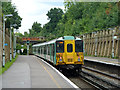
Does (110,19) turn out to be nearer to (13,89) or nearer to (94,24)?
(94,24)

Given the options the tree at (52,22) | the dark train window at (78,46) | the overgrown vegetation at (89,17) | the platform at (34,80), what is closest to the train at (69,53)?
the dark train window at (78,46)

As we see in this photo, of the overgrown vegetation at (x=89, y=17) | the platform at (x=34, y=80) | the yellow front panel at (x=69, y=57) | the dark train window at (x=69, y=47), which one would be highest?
the overgrown vegetation at (x=89, y=17)

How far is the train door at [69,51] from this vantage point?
21.0m

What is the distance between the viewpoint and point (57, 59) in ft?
69.5

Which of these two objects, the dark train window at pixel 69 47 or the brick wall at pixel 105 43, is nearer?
the dark train window at pixel 69 47

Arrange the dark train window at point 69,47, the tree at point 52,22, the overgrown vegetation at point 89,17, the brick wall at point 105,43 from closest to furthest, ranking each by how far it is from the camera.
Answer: the dark train window at point 69,47 → the brick wall at point 105,43 → the overgrown vegetation at point 89,17 → the tree at point 52,22

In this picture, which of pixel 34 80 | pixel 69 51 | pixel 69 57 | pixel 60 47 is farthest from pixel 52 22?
pixel 34 80

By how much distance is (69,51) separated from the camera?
832 inches

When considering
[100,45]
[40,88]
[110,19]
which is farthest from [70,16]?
[40,88]

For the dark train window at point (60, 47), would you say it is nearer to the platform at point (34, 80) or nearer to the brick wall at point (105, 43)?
the platform at point (34, 80)

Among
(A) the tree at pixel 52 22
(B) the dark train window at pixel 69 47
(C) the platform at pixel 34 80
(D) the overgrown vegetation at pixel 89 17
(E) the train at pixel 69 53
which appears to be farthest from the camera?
(A) the tree at pixel 52 22

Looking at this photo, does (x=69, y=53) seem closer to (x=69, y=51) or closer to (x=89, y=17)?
(x=69, y=51)

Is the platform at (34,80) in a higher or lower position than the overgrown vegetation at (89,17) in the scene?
lower

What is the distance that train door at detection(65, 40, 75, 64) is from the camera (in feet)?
68.9
